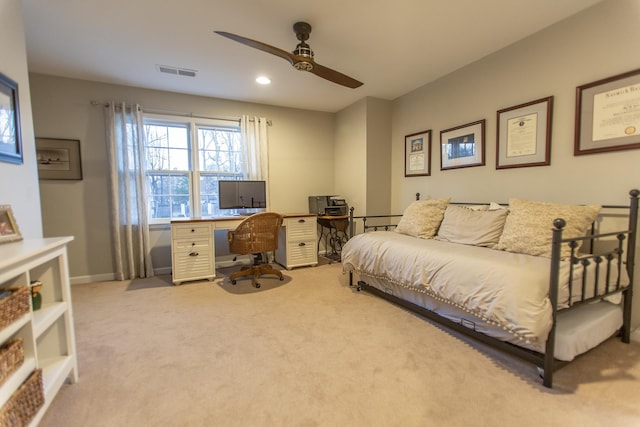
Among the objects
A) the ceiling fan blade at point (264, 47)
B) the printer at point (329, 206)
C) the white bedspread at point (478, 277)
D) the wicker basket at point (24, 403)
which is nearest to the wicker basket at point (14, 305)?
the wicker basket at point (24, 403)

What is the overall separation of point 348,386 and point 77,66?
3789 millimetres

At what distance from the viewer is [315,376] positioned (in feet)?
5.08

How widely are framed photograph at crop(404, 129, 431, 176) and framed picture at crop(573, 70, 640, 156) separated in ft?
4.77

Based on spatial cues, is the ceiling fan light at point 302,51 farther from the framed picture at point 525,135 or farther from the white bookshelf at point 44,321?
the white bookshelf at point 44,321

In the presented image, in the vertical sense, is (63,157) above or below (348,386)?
above

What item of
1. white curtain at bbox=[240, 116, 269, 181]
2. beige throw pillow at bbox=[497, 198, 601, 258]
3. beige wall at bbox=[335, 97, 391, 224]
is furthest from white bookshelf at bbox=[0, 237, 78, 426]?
beige wall at bbox=[335, 97, 391, 224]

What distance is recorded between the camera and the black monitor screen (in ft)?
11.8

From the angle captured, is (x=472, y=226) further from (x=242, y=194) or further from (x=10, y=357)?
(x=10, y=357)

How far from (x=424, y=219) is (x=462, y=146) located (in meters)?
0.93

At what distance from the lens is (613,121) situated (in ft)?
6.33

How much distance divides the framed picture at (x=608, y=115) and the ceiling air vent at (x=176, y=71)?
347 centimetres

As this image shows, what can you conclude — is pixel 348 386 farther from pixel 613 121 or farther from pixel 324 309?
pixel 613 121

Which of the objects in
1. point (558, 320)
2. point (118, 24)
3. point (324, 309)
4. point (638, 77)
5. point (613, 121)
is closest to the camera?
point (558, 320)

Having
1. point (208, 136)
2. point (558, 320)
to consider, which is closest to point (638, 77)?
point (558, 320)
